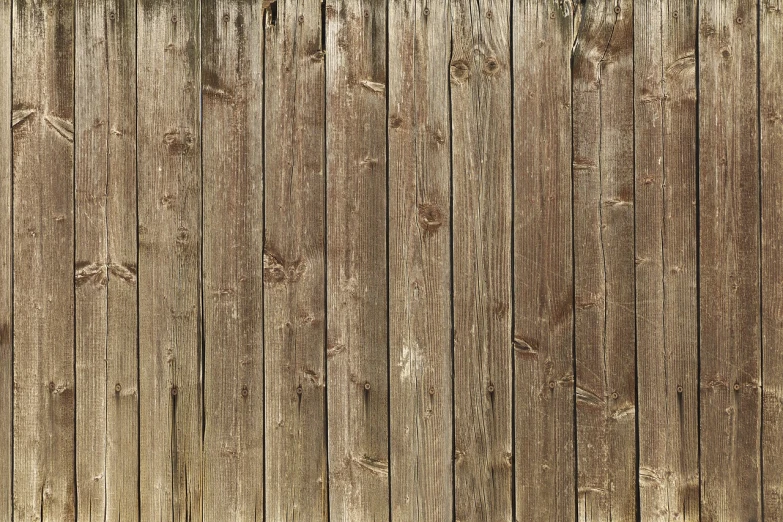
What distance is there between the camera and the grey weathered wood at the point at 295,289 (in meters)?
2.10

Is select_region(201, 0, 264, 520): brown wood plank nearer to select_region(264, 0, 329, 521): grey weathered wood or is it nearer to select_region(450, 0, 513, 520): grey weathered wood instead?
select_region(264, 0, 329, 521): grey weathered wood

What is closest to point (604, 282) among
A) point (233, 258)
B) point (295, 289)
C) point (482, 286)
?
point (482, 286)

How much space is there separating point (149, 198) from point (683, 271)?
181cm

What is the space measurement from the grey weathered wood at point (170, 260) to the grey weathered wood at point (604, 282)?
1.29 metres

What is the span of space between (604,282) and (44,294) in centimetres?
190

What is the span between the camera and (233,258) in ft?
6.91

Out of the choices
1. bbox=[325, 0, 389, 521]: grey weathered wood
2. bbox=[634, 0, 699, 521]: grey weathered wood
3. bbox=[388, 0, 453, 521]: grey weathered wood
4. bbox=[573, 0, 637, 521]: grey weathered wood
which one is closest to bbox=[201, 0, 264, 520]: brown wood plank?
bbox=[325, 0, 389, 521]: grey weathered wood

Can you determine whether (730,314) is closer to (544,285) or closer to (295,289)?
(544,285)

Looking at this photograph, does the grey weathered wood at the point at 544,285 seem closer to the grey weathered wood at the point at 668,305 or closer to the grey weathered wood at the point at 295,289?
the grey weathered wood at the point at 668,305

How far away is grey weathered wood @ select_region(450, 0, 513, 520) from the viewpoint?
2094 mm

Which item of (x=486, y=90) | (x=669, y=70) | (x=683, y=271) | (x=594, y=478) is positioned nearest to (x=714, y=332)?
(x=683, y=271)

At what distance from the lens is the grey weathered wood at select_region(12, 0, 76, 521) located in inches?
83.7

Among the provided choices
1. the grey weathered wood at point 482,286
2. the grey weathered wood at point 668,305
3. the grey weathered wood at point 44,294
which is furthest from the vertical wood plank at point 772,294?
the grey weathered wood at point 44,294

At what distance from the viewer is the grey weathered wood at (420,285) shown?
2.10 meters
